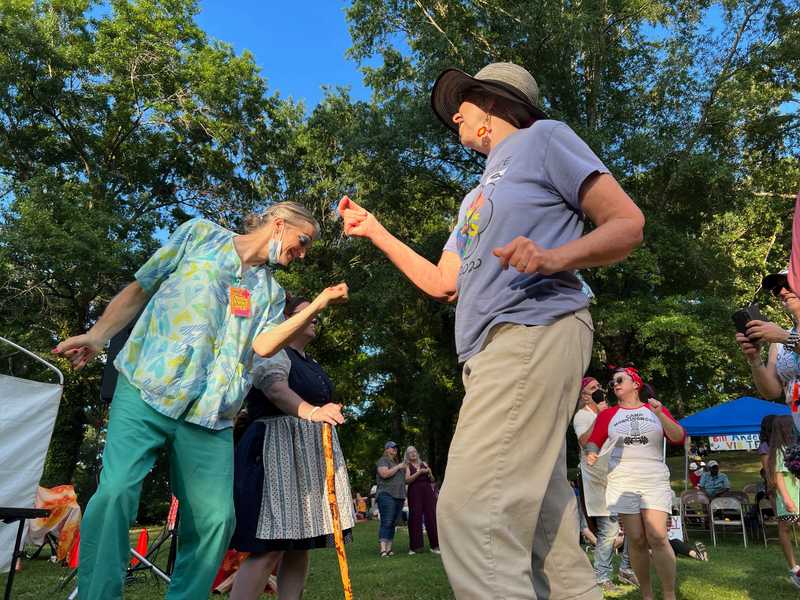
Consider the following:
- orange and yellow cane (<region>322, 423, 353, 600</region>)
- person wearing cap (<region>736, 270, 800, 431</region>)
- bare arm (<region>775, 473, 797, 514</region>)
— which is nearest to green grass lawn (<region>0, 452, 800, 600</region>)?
bare arm (<region>775, 473, 797, 514</region>)

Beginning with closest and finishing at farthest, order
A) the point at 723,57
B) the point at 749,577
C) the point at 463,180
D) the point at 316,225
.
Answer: the point at 316,225, the point at 749,577, the point at 723,57, the point at 463,180

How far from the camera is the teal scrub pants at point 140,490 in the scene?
7.89 feet

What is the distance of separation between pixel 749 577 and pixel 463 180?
15449 millimetres

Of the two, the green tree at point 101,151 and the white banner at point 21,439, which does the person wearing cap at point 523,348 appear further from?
the green tree at point 101,151

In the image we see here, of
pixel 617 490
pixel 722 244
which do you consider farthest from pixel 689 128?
pixel 617 490

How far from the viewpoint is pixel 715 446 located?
14.6m

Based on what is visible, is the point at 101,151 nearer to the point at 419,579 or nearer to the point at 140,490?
the point at 419,579

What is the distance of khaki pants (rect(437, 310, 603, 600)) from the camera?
1.59 m

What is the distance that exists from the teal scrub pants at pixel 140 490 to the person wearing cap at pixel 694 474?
45.5ft

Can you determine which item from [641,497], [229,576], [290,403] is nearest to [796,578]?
[641,497]

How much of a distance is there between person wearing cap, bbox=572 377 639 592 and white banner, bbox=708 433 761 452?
836 cm

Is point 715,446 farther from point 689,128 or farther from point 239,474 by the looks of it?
point 239,474

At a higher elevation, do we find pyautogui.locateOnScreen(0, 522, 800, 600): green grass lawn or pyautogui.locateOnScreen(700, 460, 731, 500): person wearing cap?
pyautogui.locateOnScreen(700, 460, 731, 500): person wearing cap

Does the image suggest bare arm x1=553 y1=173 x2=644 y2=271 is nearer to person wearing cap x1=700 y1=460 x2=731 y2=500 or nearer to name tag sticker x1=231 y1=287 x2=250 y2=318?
name tag sticker x1=231 y1=287 x2=250 y2=318
